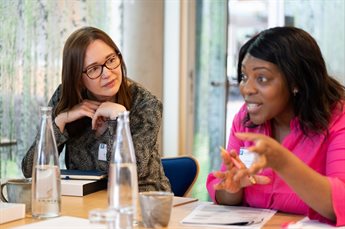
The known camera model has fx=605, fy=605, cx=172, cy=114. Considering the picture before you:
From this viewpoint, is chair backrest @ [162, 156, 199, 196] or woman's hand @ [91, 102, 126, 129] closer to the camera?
A: woman's hand @ [91, 102, 126, 129]

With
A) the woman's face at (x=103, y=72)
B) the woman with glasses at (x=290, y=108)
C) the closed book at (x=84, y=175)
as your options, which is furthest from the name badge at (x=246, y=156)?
the woman's face at (x=103, y=72)

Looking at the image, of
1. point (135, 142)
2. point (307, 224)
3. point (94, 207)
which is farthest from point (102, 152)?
point (307, 224)

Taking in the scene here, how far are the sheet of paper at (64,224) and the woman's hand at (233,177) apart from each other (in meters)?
0.39

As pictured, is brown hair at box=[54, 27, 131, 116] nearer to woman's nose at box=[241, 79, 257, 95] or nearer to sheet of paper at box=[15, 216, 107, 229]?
woman's nose at box=[241, 79, 257, 95]

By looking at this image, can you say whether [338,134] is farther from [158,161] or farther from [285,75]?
[158,161]

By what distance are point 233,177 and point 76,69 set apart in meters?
1.02

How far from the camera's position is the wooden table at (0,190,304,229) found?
5.80 feet

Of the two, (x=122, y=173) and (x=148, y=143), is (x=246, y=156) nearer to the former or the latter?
(x=148, y=143)

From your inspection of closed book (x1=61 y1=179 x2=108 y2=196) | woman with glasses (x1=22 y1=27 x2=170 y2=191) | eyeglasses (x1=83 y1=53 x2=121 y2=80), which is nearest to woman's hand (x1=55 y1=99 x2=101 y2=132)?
woman with glasses (x1=22 y1=27 x2=170 y2=191)

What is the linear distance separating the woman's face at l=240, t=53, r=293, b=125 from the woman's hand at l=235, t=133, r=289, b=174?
398 millimetres

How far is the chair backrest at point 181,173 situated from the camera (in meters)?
2.75

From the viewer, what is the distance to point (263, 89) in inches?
78.2

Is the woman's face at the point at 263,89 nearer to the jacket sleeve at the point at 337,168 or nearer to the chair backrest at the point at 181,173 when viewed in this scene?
the jacket sleeve at the point at 337,168

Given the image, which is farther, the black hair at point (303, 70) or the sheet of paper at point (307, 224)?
the black hair at point (303, 70)
